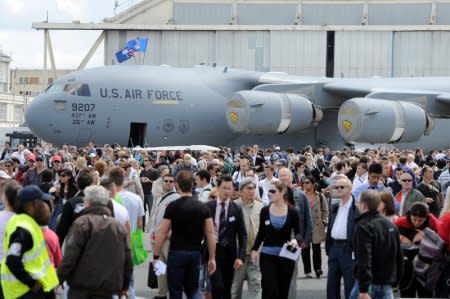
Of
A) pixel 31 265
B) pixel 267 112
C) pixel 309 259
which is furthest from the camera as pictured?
pixel 267 112

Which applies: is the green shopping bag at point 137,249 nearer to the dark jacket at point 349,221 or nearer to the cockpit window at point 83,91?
the dark jacket at point 349,221

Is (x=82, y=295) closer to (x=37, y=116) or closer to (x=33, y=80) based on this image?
(x=37, y=116)

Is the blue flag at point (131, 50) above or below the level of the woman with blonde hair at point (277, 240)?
above

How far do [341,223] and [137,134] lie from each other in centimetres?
1843

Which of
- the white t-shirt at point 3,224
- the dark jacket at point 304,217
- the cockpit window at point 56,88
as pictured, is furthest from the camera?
the cockpit window at point 56,88

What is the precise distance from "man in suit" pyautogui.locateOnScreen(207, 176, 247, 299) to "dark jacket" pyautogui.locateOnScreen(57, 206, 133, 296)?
2451 mm

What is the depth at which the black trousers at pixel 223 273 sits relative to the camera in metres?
10.2

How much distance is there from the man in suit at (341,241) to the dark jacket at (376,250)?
1.46 meters

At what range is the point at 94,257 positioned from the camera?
25.5 feet

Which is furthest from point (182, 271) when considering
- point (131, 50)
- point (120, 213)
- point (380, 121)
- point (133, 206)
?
point (131, 50)

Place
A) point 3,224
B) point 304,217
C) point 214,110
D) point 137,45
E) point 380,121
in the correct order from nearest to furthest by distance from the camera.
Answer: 1. point 3,224
2. point 304,217
3. point 380,121
4. point 214,110
5. point 137,45

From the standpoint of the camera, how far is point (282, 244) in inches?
399

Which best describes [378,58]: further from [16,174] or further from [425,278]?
[425,278]

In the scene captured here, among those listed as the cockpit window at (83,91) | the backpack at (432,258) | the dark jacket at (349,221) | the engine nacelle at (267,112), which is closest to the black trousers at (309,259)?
the dark jacket at (349,221)
